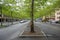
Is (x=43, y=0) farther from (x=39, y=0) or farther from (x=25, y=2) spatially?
(x=25, y=2)

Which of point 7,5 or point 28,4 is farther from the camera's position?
point 7,5

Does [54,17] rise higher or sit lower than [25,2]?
lower

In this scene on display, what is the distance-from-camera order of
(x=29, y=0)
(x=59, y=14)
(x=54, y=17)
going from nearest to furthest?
1. (x=29, y=0)
2. (x=59, y=14)
3. (x=54, y=17)

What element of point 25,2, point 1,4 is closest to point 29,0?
point 25,2

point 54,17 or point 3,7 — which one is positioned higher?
point 3,7

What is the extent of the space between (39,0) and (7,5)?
900 inches

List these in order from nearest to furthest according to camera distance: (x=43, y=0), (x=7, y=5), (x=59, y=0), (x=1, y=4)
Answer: (x=43, y=0) < (x=59, y=0) < (x=1, y=4) < (x=7, y=5)

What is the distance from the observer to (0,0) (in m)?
41.1

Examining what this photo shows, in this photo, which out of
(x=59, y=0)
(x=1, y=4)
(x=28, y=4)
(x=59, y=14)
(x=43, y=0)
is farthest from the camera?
(x=59, y=14)

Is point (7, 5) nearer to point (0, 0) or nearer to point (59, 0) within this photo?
point (0, 0)

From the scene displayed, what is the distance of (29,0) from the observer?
25359mm

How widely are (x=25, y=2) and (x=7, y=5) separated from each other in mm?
20152

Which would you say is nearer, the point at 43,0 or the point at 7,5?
the point at 43,0

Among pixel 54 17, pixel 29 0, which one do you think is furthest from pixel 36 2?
pixel 54 17
